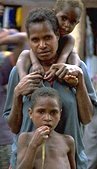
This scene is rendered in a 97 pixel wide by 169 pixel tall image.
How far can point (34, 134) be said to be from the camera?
10.8ft

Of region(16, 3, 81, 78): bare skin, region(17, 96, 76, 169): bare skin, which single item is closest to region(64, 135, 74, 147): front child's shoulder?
region(17, 96, 76, 169): bare skin

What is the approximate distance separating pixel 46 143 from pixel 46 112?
0.61 ft

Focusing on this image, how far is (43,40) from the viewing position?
3.36 metres

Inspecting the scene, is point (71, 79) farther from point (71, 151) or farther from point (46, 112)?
point (71, 151)

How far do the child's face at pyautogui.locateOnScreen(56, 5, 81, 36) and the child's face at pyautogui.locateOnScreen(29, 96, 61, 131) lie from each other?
502mm

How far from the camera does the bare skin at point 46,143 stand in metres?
3.27

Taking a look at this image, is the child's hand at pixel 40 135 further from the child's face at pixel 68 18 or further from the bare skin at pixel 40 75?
the child's face at pixel 68 18

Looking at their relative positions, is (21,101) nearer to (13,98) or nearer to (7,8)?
(13,98)

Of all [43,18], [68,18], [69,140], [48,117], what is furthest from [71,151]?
[68,18]

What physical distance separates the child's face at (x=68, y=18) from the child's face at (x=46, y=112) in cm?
50

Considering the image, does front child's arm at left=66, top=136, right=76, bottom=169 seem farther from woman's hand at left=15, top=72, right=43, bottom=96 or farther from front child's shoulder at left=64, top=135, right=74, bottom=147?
woman's hand at left=15, top=72, right=43, bottom=96

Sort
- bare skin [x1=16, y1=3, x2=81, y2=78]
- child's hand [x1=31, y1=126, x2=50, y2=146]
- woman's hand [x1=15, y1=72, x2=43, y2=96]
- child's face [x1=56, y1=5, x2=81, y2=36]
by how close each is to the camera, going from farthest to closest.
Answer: child's face [x1=56, y1=5, x2=81, y2=36] < bare skin [x1=16, y1=3, x2=81, y2=78] < woman's hand [x1=15, y1=72, x2=43, y2=96] < child's hand [x1=31, y1=126, x2=50, y2=146]

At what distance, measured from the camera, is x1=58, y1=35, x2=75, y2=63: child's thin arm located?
352 cm

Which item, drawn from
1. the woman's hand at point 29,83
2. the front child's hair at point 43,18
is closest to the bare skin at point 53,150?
the woman's hand at point 29,83
